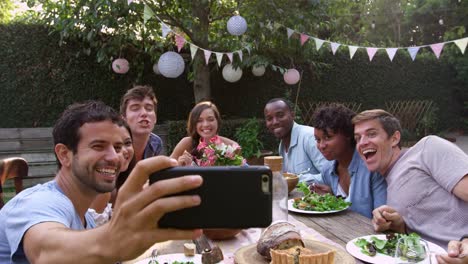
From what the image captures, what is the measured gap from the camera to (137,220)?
2.48 ft

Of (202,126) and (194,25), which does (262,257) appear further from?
(194,25)

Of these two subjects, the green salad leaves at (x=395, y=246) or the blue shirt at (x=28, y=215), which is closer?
the blue shirt at (x=28, y=215)

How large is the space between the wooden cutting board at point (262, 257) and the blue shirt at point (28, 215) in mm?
668

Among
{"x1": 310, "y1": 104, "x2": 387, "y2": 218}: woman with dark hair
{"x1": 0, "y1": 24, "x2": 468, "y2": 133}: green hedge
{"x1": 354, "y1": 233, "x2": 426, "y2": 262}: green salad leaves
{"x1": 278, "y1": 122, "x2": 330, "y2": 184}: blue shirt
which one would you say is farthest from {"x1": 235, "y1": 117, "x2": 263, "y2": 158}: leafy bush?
{"x1": 354, "y1": 233, "x2": 426, "y2": 262}: green salad leaves

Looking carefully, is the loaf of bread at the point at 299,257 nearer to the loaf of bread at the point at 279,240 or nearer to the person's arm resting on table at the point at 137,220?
the loaf of bread at the point at 279,240

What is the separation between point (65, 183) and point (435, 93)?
44.6ft

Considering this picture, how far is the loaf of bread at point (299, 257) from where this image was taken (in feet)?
5.20

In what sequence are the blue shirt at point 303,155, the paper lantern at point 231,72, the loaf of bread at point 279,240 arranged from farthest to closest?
the paper lantern at point 231,72
the blue shirt at point 303,155
the loaf of bread at point 279,240

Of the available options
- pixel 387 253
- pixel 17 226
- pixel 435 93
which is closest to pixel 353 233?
pixel 387 253

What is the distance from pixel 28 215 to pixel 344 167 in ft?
7.72

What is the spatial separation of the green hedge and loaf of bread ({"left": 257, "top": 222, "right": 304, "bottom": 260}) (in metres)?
6.96

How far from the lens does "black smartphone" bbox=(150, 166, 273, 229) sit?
2.50 ft

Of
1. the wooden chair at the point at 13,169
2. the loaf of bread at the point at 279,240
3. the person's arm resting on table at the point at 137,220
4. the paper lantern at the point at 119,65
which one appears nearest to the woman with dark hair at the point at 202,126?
the wooden chair at the point at 13,169

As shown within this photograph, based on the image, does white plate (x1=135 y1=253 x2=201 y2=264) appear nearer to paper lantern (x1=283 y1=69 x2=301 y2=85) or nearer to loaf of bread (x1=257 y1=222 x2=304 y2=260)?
loaf of bread (x1=257 y1=222 x2=304 y2=260)
